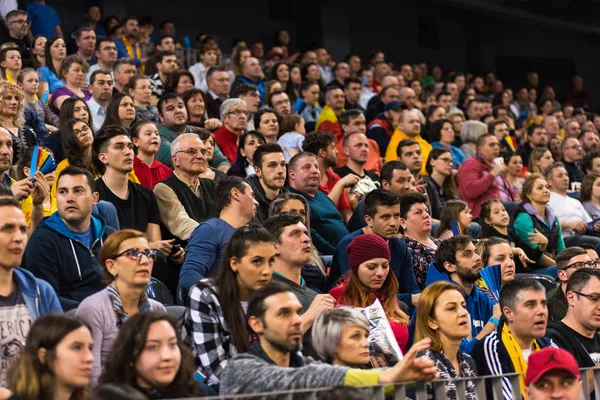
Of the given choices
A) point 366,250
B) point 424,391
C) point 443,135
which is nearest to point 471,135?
point 443,135

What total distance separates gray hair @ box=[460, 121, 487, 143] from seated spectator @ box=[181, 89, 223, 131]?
3.35m

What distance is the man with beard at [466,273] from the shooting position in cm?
591

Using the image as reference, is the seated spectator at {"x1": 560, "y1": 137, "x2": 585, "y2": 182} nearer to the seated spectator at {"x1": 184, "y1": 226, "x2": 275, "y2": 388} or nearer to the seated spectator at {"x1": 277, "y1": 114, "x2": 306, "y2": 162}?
the seated spectator at {"x1": 277, "y1": 114, "x2": 306, "y2": 162}

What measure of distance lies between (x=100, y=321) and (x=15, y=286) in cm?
35

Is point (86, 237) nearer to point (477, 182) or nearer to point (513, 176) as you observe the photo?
point (477, 182)

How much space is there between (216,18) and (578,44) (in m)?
7.19

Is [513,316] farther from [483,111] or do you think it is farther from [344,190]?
[483,111]

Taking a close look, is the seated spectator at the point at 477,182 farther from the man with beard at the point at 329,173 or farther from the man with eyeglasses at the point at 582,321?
the man with eyeglasses at the point at 582,321

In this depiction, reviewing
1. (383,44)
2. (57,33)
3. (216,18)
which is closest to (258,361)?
(57,33)

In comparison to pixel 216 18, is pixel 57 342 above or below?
below

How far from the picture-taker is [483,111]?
41.9ft

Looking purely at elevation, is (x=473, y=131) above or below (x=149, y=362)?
above

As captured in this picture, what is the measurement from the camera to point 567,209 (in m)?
9.14

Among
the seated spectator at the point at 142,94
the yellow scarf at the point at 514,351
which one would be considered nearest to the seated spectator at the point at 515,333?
the yellow scarf at the point at 514,351
